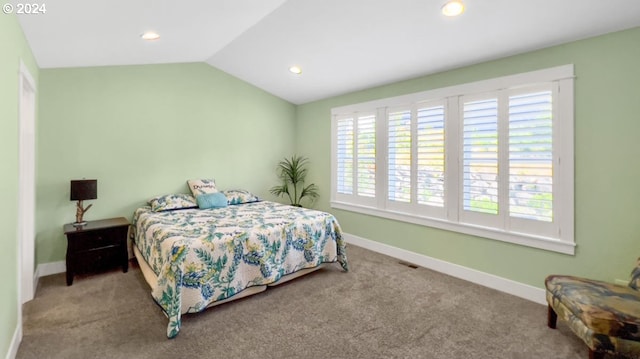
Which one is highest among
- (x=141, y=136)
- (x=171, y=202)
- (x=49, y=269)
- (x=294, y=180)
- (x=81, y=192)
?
(x=141, y=136)

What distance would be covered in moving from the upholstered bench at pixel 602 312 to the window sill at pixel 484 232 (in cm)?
49

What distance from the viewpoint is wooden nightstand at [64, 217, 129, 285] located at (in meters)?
3.09

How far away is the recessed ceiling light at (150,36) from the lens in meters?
2.88

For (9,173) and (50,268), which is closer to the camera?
(9,173)

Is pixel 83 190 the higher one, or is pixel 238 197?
pixel 83 190

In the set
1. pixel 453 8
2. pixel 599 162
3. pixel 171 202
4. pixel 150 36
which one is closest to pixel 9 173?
pixel 150 36

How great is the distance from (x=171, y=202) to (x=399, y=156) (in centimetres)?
302

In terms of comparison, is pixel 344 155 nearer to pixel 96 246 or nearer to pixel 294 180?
pixel 294 180

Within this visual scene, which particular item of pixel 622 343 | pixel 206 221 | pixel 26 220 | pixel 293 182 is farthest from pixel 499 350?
pixel 26 220

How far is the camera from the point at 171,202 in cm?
384

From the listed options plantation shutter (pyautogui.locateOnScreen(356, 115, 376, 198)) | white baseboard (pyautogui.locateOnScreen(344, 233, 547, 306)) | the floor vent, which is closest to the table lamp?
plantation shutter (pyautogui.locateOnScreen(356, 115, 376, 198))

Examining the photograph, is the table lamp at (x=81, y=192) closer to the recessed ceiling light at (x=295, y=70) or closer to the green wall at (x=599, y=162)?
the recessed ceiling light at (x=295, y=70)

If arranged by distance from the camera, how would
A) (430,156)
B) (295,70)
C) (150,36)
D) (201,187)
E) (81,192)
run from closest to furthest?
1. (150,36)
2. (81,192)
3. (430,156)
4. (295,70)
5. (201,187)

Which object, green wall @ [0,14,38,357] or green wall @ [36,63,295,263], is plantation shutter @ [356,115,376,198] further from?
green wall @ [0,14,38,357]
